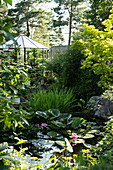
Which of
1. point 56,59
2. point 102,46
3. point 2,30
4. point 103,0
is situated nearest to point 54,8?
point 103,0

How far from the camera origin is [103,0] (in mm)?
9234

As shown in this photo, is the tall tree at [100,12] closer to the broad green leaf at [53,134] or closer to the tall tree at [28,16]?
the broad green leaf at [53,134]

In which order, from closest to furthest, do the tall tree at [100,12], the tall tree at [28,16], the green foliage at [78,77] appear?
the green foliage at [78,77], the tall tree at [100,12], the tall tree at [28,16]

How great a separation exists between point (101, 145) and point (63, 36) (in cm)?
2319

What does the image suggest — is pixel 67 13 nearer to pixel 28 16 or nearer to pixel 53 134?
pixel 28 16

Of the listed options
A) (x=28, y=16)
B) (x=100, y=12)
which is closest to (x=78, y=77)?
(x=100, y=12)

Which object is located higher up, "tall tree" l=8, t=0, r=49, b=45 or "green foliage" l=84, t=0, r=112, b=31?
"tall tree" l=8, t=0, r=49, b=45

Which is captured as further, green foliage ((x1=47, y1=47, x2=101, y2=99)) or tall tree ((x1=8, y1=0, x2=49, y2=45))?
tall tree ((x1=8, y1=0, x2=49, y2=45))

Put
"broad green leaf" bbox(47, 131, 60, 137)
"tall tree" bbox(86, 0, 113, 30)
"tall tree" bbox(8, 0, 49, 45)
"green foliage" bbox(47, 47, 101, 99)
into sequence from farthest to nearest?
"tall tree" bbox(8, 0, 49, 45) → "tall tree" bbox(86, 0, 113, 30) → "green foliage" bbox(47, 47, 101, 99) → "broad green leaf" bbox(47, 131, 60, 137)

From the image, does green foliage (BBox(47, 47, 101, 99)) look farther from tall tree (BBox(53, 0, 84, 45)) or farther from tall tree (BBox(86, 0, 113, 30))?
tall tree (BBox(53, 0, 84, 45))

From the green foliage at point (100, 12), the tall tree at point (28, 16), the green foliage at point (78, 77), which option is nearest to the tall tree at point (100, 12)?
the green foliage at point (100, 12)

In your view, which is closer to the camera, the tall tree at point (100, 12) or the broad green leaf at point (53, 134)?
the broad green leaf at point (53, 134)

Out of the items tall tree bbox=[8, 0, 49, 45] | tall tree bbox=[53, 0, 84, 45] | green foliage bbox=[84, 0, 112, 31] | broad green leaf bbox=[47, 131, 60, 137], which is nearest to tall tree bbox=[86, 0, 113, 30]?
green foliage bbox=[84, 0, 112, 31]

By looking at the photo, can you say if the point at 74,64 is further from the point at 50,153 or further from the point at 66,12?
the point at 66,12
